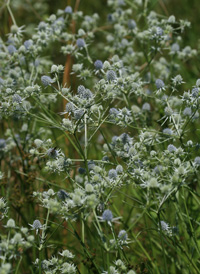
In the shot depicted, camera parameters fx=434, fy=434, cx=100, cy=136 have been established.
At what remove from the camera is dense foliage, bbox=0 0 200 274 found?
139 centimetres

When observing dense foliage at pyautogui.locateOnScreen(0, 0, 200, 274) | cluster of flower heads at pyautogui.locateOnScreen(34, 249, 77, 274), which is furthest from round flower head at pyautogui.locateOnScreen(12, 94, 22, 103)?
cluster of flower heads at pyautogui.locateOnScreen(34, 249, 77, 274)

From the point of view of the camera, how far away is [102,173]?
145 cm

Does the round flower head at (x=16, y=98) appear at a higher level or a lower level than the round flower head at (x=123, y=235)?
higher

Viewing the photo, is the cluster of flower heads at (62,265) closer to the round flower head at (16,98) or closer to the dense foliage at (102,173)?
the dense foliage at (102,173)

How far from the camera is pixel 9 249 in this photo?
1218 mm

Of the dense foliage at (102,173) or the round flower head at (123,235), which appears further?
the dense foliage at (102,173)

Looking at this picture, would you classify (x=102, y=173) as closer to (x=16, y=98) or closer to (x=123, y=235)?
(x=123, y=235)

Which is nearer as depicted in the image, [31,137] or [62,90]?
[62,90]

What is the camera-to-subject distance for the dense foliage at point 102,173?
1388mm

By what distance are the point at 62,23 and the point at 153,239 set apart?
1.25 metres

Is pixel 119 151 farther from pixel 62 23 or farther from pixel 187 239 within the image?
pixel 62 23

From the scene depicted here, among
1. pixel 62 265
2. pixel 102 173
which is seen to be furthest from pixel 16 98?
pixel 62 265

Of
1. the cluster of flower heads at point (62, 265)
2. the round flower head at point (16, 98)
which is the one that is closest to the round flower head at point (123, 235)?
the cluster of flower heads at point (62, 265)

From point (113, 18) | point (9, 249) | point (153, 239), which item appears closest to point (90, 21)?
point (113, 18)
